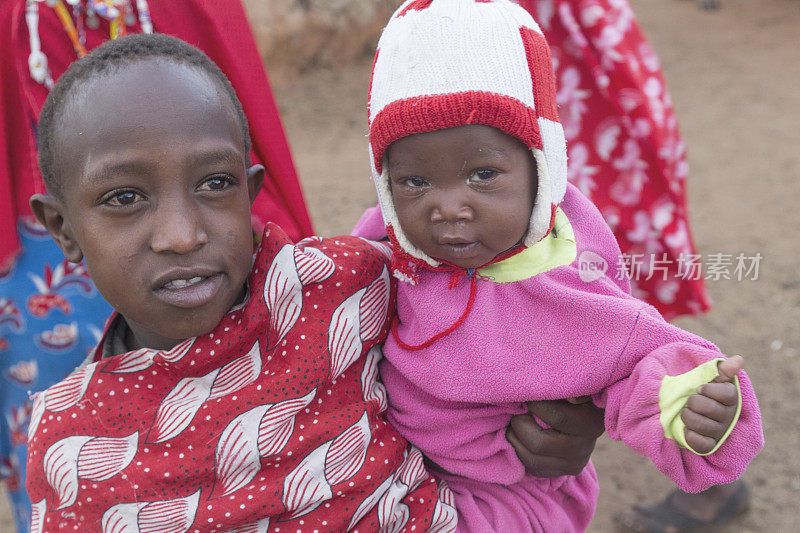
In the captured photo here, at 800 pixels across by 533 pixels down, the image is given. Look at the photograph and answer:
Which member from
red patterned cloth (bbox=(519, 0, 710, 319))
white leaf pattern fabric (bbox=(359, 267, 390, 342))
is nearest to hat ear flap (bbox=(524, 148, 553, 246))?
white leaf pattern fabric (bbox=(359, 267, 390, 342))

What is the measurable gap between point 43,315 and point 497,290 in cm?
111

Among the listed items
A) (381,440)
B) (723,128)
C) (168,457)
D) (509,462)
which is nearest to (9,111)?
(168,457)

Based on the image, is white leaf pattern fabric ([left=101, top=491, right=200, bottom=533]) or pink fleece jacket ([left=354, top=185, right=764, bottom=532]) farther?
white leaf pattern fabric ([left=101, top=491, right=200, bottom=533])

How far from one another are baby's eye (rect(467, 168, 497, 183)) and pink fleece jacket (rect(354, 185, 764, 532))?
0.23 m

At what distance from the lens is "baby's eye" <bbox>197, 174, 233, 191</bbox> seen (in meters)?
1.45

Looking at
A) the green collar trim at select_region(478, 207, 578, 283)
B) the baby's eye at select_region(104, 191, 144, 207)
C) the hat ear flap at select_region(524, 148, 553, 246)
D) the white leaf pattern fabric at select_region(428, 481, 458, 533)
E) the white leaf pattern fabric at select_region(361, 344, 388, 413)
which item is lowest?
the white leaf pattern fabric at select_region(428, 481, 458, 533)

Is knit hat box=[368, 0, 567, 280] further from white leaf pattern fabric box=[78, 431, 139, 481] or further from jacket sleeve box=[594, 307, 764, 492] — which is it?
white leaf pattern fabric box=[78, 431, 139, 481]

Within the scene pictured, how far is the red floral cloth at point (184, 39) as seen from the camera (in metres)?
1.78

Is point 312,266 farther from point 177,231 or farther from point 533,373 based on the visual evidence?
point 533,373

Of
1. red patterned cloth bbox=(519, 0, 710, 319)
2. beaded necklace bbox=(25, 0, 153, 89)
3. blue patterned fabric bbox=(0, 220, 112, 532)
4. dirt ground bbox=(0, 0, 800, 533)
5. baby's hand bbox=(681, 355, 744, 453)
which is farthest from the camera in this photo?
dirt ground bbox=(0, 0, 800, 533)

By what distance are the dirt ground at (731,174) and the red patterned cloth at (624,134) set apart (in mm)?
1028

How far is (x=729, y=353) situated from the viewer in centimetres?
419

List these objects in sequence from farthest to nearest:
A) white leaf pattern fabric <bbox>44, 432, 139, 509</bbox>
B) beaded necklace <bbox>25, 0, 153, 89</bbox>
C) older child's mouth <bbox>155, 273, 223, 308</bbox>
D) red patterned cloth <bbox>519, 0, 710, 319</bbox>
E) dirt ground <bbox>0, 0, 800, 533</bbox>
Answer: dirt ground <bbox>0, 0, 800, 533</bbox>, red patterned cloth <bbox>519, 0, 710, 319</bbox>, beaded necklace <bbox>25, 0, 153, 89</bbox>, white leaf pattern fabric <bbox>44, 432, 139, 509</bbox>, older child's mouth <bbox>155, 273, 223, 308</bbox>

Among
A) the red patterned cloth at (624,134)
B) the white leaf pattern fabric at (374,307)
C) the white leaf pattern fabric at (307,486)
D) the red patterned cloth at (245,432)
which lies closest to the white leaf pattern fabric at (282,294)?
the red patterned cloth at (245,432)
